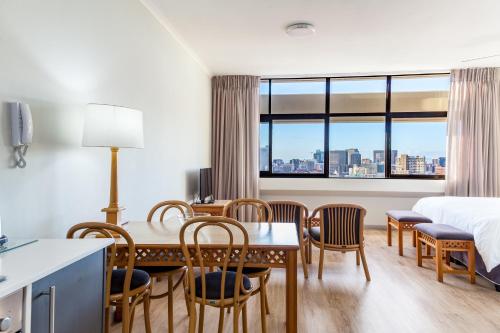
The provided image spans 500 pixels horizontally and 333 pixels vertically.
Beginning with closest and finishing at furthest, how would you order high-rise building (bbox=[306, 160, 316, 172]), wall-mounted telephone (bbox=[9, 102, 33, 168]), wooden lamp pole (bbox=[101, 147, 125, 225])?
wall-mounted telephone (bbox=[9, 102, 33, 168]), wooden lamp pole (bbox=[101, 147, 125, 225]), high-rise building (bbox=[306, 160, 316, 172])

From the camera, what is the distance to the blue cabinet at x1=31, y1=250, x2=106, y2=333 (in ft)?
3.25

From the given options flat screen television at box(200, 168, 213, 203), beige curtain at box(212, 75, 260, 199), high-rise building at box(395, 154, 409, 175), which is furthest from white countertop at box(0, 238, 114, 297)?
high-rise building at box(395, 154, 409, 175)

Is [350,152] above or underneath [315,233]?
above

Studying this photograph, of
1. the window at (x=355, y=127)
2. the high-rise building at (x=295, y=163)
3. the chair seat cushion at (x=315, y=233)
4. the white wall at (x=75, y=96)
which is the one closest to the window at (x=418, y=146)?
the window at (x=355, y=127)

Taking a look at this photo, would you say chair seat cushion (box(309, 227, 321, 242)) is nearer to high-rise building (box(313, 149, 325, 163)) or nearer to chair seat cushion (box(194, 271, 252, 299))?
chair seat cushion (box(194, 271, 252, 299))

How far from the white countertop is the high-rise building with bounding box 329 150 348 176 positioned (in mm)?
4666

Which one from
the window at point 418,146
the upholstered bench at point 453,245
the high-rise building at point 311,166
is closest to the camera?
the upholstered bench at point 453,245

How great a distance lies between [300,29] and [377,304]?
107 inches

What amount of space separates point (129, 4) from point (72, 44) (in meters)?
0.88

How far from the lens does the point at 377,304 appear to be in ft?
8.59

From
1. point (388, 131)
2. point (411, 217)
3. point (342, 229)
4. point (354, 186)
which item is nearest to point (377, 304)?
point (342, 229)

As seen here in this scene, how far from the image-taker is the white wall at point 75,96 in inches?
59.1

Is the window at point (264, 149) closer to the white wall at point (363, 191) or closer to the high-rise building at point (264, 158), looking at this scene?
the high-rise building at point (264, 158)

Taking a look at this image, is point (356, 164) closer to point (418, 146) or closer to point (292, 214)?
point (418, 146)
